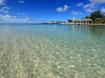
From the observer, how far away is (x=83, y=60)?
9062mm

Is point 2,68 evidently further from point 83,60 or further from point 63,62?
point 83,60

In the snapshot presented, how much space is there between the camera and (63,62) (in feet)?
28.6

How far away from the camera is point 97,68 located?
763cm

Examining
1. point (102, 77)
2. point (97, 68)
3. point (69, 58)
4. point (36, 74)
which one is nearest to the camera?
point (102, 77)

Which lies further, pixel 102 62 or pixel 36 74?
pixel 102 62

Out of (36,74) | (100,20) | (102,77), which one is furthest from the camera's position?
(100,20)

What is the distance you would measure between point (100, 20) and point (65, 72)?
328ft

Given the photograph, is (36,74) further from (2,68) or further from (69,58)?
(69,58)

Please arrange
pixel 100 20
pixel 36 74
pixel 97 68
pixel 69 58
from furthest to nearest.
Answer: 1. pixel 100 20
2. pixel 69 58
3. pixel 97 68
4. pixel 36 74

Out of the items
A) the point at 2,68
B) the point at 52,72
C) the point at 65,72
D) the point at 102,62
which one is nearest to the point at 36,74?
the point at 52,72

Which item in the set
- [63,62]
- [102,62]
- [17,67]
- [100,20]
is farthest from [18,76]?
[100,20]

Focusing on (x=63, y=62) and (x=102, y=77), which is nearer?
(x=102, y=77)

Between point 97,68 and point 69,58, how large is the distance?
2.23 meters

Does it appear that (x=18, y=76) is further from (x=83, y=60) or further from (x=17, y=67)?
(x=83, y=60)
